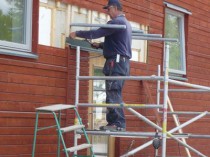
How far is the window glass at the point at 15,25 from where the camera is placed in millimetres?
7699

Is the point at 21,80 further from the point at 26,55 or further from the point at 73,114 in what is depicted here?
the point at 73,114

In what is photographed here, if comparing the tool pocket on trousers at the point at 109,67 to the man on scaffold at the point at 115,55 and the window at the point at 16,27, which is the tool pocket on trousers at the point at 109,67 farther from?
the window at the point at 16,27

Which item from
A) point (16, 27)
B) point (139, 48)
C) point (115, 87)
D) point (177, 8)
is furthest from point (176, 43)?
point (16, 27)

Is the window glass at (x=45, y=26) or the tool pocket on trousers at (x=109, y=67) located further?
the window glass at (x=45, y=26)

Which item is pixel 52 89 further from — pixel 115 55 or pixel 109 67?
pixel 115 55

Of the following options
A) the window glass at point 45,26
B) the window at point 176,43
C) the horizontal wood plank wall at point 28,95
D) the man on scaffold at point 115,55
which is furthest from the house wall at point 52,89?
the man on scaffold at point 115,55

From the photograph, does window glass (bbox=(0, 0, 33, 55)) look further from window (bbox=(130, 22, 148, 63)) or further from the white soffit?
the white soffit

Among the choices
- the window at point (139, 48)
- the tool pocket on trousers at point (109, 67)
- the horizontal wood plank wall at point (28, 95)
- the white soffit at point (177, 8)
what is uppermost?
the white soffit at point (177, 8)

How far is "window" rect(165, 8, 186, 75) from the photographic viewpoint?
12.0 metres

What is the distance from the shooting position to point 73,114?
8.70 m

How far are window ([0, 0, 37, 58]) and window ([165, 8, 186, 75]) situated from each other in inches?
180

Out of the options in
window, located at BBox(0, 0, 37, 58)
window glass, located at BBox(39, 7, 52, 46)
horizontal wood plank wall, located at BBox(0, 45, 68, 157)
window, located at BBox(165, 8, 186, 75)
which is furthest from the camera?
window, located at BBox(165, 8, 186, 75)

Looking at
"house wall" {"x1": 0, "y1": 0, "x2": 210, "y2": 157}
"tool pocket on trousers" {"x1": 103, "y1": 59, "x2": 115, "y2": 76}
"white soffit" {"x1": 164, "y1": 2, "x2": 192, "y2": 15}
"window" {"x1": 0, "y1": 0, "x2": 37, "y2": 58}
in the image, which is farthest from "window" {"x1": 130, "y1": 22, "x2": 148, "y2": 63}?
"window" {"x1": 0, "y1": 0, "x2": 37, "y2": 58}

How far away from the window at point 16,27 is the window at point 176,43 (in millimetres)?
4562
